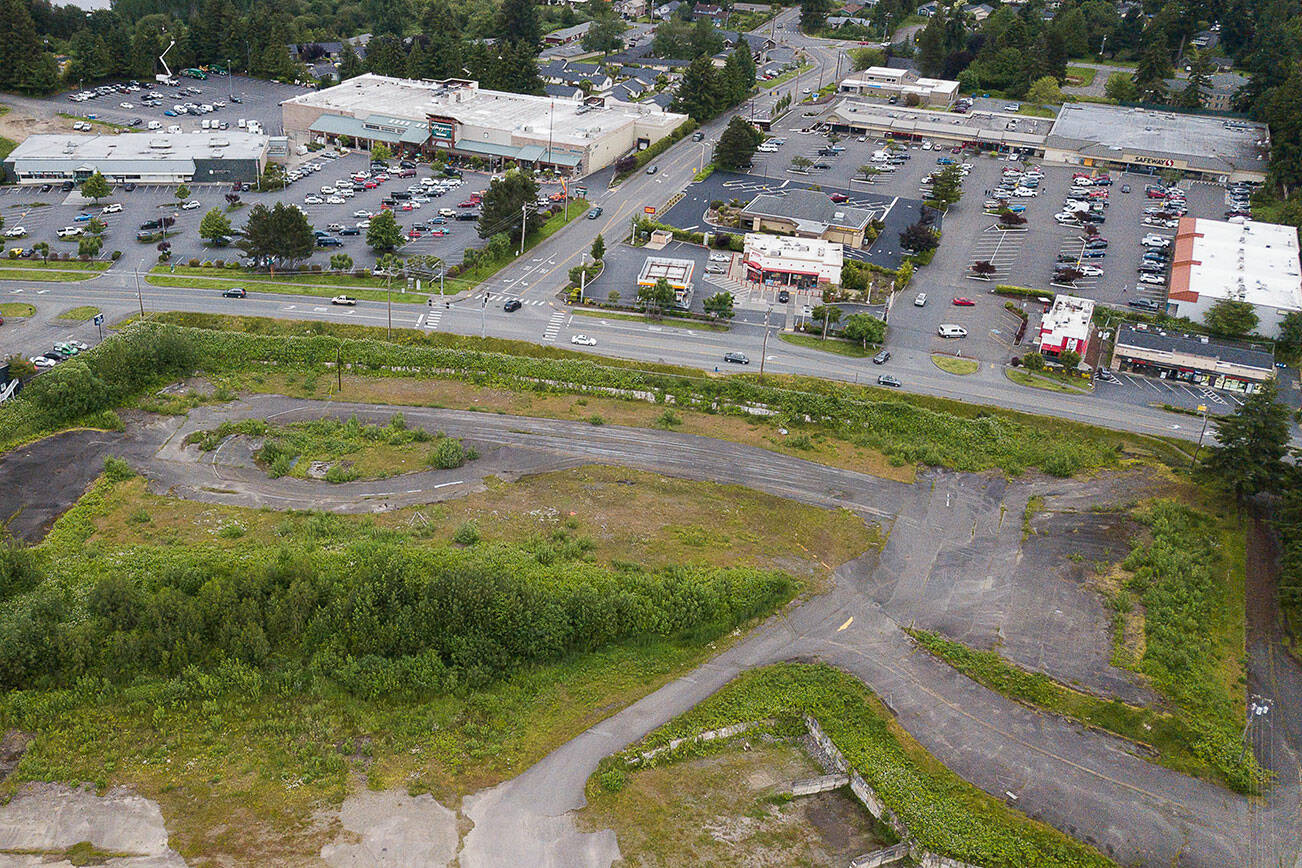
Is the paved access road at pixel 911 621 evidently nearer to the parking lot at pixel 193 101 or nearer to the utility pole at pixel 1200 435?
the utility pole at pixel 1200 435

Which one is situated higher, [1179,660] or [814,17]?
[814,17]

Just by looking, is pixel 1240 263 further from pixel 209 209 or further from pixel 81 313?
pixel 81 313

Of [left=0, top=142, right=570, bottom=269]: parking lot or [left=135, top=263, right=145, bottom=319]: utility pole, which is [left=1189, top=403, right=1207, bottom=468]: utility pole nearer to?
[left=0, top=142, right=570, bottom=269]: parking lot

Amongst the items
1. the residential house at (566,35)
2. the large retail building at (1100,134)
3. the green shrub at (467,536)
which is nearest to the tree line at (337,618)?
the green shrub at (467,536)

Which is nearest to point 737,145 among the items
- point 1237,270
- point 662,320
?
point 662,320

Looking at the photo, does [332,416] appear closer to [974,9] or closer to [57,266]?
[57,266]

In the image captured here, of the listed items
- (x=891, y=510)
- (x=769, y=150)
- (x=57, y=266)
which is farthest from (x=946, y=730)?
(x=769, y=150)
